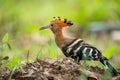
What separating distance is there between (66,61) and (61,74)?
1.27 ft

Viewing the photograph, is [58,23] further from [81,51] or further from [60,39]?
[81,51]

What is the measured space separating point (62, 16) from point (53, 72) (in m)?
8.10

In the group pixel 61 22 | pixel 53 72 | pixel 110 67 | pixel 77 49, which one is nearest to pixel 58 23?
pixel 61 22

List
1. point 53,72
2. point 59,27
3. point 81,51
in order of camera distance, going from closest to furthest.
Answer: point 53,72
point 81,51
point 59,27

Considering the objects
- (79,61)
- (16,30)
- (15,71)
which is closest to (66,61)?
(79,61)

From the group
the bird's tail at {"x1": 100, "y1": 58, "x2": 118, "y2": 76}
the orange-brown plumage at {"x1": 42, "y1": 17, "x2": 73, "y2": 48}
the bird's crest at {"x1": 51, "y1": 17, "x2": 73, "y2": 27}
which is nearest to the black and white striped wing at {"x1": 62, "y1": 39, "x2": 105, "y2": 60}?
the bird's tail at {"x1": 100, "y1": 58, "x2": 118, "y2": 76}

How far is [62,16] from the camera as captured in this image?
50.1 feet

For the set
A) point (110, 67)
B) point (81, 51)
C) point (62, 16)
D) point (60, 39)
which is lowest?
point (110, 67)

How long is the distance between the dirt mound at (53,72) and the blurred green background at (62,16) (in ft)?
15.2

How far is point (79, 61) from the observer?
7.76m

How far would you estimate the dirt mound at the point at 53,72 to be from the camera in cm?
704

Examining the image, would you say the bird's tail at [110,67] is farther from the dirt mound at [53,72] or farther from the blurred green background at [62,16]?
the blurred green background at [62,16]

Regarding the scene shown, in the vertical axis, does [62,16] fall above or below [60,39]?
above

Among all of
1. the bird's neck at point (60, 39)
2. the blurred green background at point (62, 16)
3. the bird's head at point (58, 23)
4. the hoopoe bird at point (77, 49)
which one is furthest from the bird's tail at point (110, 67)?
the blurred green background at point (62, 16)
